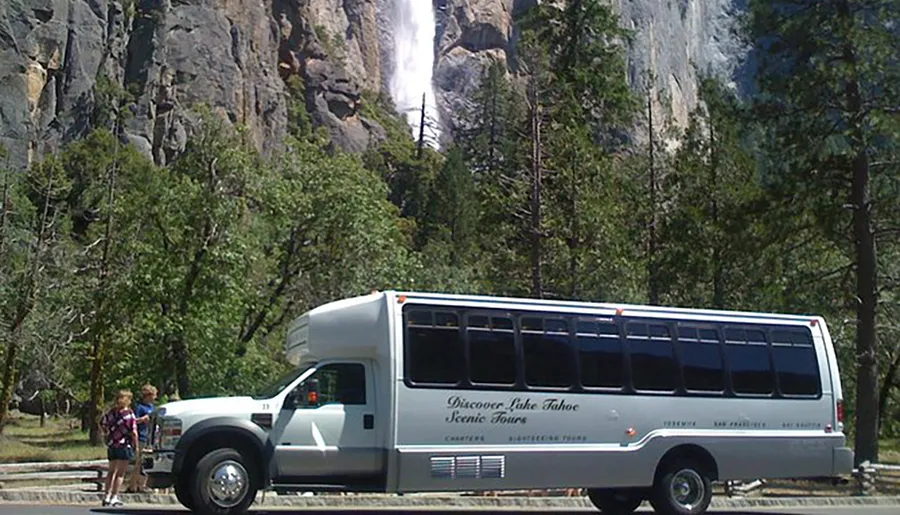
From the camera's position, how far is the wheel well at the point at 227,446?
13172 mm

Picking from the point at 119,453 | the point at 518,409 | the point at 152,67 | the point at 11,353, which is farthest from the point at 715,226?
the point at 152,67

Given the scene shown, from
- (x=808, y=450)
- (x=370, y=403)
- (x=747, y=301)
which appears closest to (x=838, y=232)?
(x=747, y=301)

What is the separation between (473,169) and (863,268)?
2278 inches

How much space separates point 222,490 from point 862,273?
16397 millimetres

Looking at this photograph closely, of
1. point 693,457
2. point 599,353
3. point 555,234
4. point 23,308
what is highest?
point 555,234

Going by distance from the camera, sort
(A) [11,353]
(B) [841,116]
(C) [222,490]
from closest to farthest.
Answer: (C) [222,490], (B) [841,116], (A) [11,353]

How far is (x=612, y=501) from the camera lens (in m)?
16.5

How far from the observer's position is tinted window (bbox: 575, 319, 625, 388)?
48.8ft

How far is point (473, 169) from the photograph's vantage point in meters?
80.8

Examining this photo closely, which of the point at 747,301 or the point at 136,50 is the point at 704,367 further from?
the point at 136,50

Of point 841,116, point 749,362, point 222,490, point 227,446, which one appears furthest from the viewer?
point 841,116

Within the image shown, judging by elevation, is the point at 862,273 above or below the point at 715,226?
below

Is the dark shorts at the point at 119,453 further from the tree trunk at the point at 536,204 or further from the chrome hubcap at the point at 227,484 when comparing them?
the tree trunk at the point at 536,204

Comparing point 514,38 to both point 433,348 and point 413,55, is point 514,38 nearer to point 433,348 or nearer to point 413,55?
point 413,55
